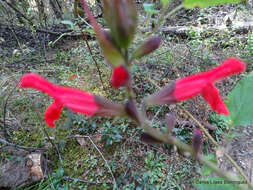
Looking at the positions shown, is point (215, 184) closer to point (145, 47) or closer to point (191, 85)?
point (191, 85)

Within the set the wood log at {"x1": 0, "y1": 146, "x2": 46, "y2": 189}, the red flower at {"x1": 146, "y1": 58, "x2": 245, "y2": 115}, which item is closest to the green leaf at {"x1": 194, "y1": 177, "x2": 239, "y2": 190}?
the red flower at {"x1": 146, "y1": 58, "x2": 245, "y2": 115}

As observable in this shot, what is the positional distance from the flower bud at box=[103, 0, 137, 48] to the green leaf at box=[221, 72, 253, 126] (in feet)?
1.65

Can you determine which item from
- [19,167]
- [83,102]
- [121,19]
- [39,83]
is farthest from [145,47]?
[19,167]

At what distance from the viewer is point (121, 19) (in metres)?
0.45

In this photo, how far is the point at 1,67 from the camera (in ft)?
9.25

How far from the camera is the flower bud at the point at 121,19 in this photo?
455 mm

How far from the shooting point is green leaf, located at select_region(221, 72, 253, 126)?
0.72m

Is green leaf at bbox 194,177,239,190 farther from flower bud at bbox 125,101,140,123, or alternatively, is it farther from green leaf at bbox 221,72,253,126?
flower bud at bbox 125,101,140,123

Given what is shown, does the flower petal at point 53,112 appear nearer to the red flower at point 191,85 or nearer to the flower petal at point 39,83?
the flower petal at point 39,83

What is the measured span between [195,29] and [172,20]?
3.56 feet

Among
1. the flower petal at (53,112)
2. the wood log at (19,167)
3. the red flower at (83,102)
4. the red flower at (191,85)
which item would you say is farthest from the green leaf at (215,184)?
the wood log at (19,167)

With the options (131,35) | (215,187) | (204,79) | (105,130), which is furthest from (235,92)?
(105,130)

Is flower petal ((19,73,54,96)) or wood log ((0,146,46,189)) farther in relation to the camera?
wood log ((0,146,46,189))

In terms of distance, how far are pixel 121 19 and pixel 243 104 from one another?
572 mm
